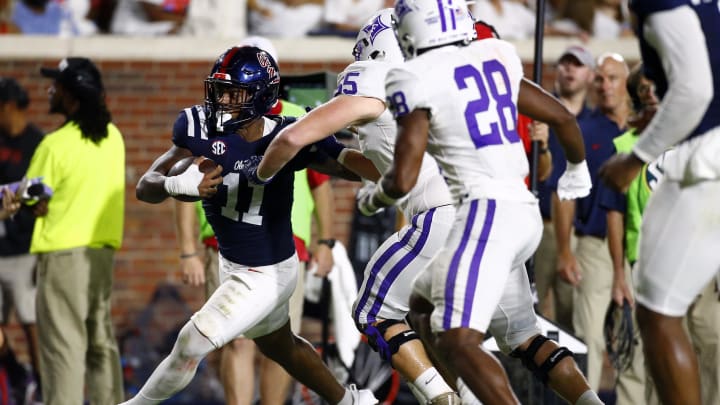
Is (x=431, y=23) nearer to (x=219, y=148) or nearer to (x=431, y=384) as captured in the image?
(x=219, y=148)

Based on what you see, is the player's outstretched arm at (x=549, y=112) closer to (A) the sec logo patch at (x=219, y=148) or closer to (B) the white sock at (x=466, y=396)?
(B) the white sock at (x=466, y=396)

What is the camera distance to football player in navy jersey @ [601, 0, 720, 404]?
4090 mm

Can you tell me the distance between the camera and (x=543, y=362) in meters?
4.89

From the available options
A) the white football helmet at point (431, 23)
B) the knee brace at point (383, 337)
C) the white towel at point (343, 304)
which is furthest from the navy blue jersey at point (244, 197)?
the white towel at point (343, 304)

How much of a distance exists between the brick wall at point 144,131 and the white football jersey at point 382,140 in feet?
12.5

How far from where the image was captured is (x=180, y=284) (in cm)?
922

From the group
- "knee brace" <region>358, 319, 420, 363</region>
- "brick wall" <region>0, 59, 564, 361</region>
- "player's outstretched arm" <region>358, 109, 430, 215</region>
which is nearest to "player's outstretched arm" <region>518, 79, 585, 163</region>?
"player's outstretched arm" <region>358, 109, 430, 215</region>

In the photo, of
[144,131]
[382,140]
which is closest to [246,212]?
[382,140]

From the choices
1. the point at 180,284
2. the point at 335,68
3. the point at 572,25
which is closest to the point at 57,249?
the point at 180,284

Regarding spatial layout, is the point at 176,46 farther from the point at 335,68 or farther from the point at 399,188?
the point at 399,188

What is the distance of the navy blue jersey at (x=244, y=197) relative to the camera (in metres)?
5.44

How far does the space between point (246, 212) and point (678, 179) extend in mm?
1980

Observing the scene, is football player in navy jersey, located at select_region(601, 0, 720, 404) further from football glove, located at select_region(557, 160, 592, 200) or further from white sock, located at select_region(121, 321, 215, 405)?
white sock, located at select_region(121, 321, 215, 405)

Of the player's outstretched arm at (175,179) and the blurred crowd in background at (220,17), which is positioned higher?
A: the blurred crowd in background at (220,17)
